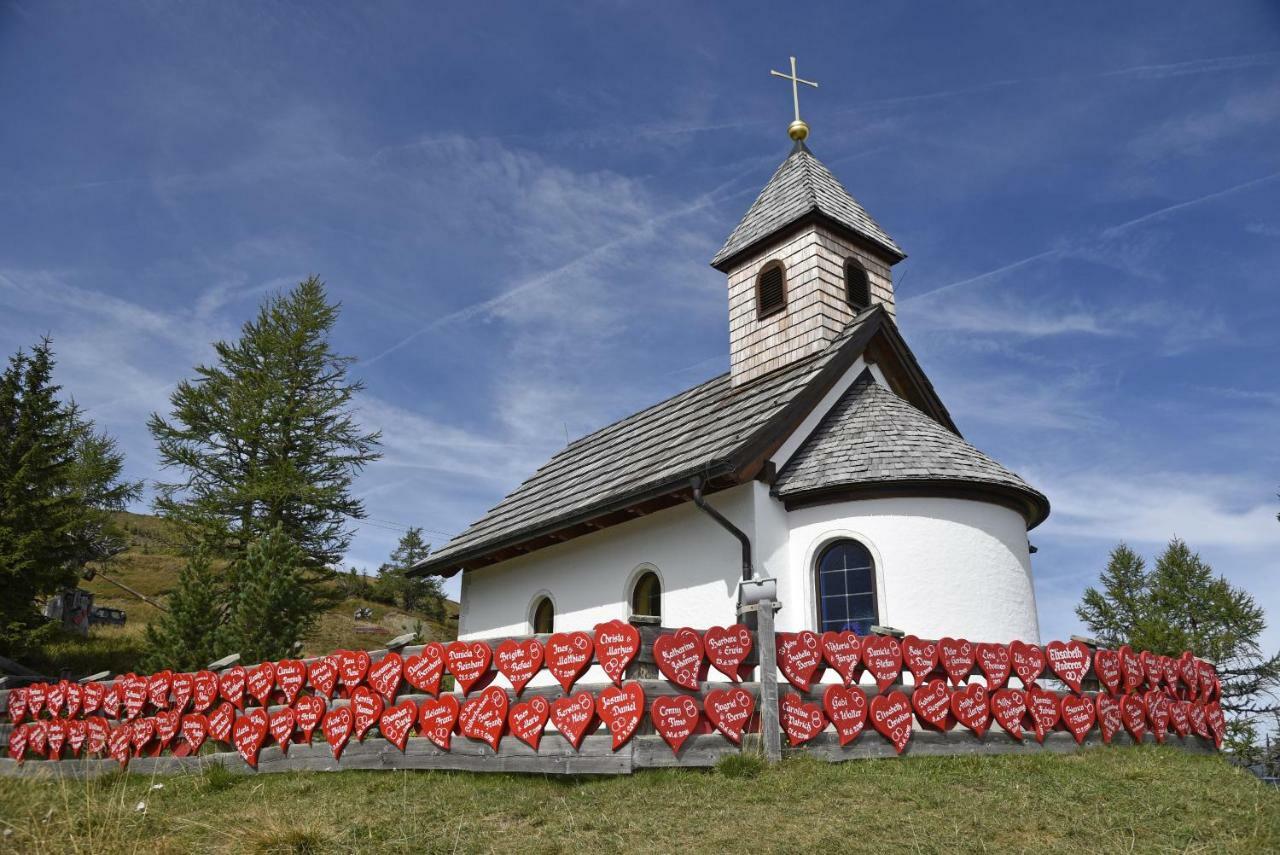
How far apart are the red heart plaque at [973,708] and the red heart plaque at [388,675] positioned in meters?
5.91

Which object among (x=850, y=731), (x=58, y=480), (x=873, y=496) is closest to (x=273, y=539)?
(x=58, y=480)

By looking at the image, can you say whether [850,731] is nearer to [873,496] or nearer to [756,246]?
[873,496]

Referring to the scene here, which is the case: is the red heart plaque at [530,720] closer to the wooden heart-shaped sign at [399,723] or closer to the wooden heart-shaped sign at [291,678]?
the wooden heart-shaped sign at [399,723]

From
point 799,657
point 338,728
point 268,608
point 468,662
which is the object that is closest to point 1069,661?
point 799,657

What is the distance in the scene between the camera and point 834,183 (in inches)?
762

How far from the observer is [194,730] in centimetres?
1108

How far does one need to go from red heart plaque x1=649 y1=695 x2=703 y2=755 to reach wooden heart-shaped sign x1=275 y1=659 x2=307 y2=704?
459 centimetres

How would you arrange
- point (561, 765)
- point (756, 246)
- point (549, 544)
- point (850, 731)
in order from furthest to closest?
point (756, 246) → point (549, 544) → point (850, 731) → point (561, 765)

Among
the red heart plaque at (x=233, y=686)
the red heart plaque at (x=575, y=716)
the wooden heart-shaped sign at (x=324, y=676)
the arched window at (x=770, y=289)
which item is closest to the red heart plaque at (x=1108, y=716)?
the red heart plaque at (x=575, y=716)

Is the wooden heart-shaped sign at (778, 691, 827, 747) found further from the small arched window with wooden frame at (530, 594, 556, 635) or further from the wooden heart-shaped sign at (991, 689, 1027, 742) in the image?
the small arched window with wooden frame at (530, 594, 556, 635)

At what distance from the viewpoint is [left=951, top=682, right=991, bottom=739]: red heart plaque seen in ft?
31.0

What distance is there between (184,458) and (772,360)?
26984mm

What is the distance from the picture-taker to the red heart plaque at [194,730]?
11.0 metres

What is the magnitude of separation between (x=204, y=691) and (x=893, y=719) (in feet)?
27.2
